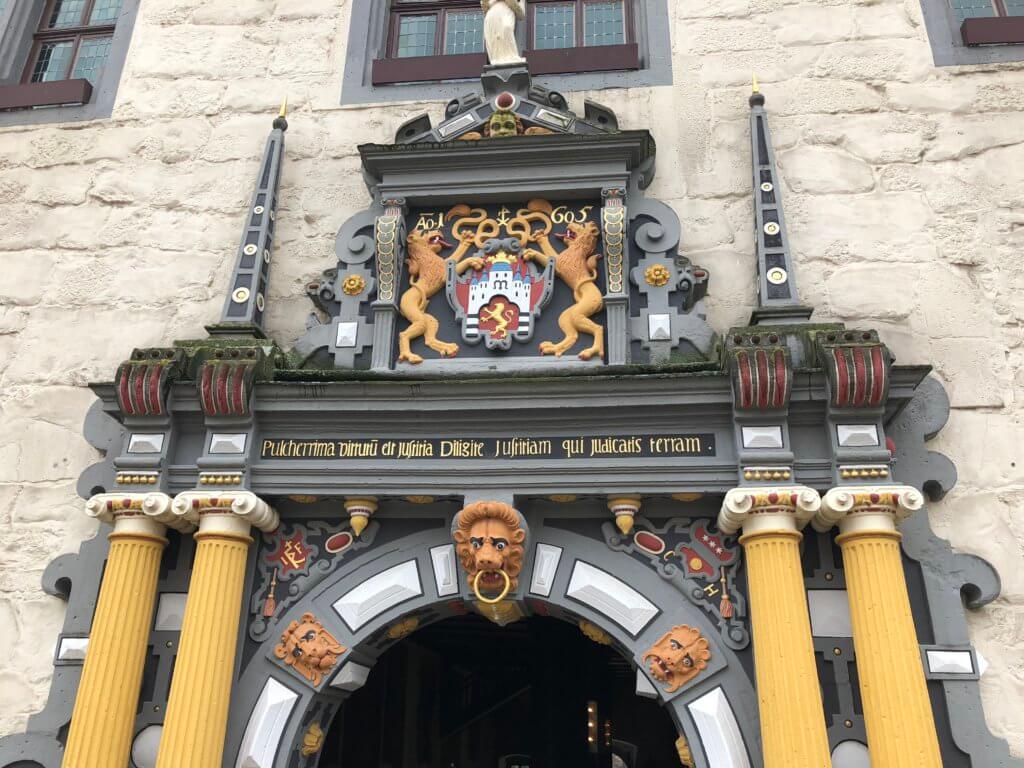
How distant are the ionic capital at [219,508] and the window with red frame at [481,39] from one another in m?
3.78

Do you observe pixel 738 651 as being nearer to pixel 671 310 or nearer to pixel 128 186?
pixel 671 310

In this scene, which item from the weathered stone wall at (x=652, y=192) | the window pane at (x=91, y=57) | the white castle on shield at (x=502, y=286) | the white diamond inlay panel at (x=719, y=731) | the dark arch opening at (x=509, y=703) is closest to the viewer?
the white diamond inlay panel at (x=719, y=731)

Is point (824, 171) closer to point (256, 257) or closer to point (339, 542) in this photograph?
point (256, 257)

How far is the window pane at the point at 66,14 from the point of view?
27.7 ft

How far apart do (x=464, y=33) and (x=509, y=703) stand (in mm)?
8796

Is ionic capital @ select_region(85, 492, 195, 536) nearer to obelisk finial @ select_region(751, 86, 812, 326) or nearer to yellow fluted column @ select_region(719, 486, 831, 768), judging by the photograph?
yellow fluted column @ select_region(719, 486, 831, 768)

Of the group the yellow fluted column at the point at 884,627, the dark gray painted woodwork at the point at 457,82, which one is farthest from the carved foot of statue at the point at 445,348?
the yellow fluted column at the point at 884,627

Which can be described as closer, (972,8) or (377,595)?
(377,595)

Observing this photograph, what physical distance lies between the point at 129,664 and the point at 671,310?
3998mm

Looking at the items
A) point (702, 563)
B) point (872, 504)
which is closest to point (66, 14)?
point (702, 563)

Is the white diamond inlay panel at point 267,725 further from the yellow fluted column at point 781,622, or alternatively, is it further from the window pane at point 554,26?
the window pane at point 554,26

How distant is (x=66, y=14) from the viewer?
8.50 meters

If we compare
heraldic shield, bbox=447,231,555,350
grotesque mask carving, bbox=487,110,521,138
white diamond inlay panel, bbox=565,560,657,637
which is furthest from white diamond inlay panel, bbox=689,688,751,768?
grotesque mask carving, bbox=487,110,521,138

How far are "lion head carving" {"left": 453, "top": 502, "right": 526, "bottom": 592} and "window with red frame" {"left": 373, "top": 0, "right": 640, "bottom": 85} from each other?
3842mm
